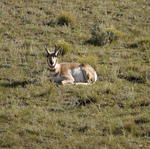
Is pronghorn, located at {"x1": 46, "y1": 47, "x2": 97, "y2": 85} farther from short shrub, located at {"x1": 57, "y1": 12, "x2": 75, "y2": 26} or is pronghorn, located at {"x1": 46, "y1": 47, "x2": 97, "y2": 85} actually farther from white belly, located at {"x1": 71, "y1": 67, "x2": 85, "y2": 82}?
short shrub, located at {"x1": 57, "y1": 12, "x2": 75, "y2": 26}

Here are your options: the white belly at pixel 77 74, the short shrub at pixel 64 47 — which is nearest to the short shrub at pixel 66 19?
the short shrub at pixel 64 47

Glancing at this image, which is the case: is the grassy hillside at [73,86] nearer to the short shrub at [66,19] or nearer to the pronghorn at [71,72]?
the short shrub at [66,19]

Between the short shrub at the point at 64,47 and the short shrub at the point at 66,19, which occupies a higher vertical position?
the short shrub at the point at 66,19

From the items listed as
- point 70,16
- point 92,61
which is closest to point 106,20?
point 70,16

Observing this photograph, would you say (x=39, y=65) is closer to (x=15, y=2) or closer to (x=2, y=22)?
(x=2, y=22)

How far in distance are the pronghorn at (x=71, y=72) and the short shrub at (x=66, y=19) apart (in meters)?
5.71

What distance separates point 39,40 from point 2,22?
89.8 inches

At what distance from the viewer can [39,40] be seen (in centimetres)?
1861

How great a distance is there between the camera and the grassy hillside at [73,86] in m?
10.9

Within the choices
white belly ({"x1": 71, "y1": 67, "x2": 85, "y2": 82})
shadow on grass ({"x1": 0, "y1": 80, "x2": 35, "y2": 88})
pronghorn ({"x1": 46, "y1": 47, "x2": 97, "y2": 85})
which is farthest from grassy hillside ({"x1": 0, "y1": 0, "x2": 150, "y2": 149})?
white belly ({"x1": 71, "y1": 67, "x2": 85, "y2": 82})

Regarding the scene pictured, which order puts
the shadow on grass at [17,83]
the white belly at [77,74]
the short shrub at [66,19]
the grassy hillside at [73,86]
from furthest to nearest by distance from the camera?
the short shrub at [66,19]
the white belly at [77,74]
the shadow on grass at [17,83]
the grassy hillside at [73,86]

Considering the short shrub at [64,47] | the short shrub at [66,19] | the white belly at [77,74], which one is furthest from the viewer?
the short shrub at [66,19]

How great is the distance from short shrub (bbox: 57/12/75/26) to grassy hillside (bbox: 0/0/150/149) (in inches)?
1.4

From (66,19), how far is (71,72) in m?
5.95
